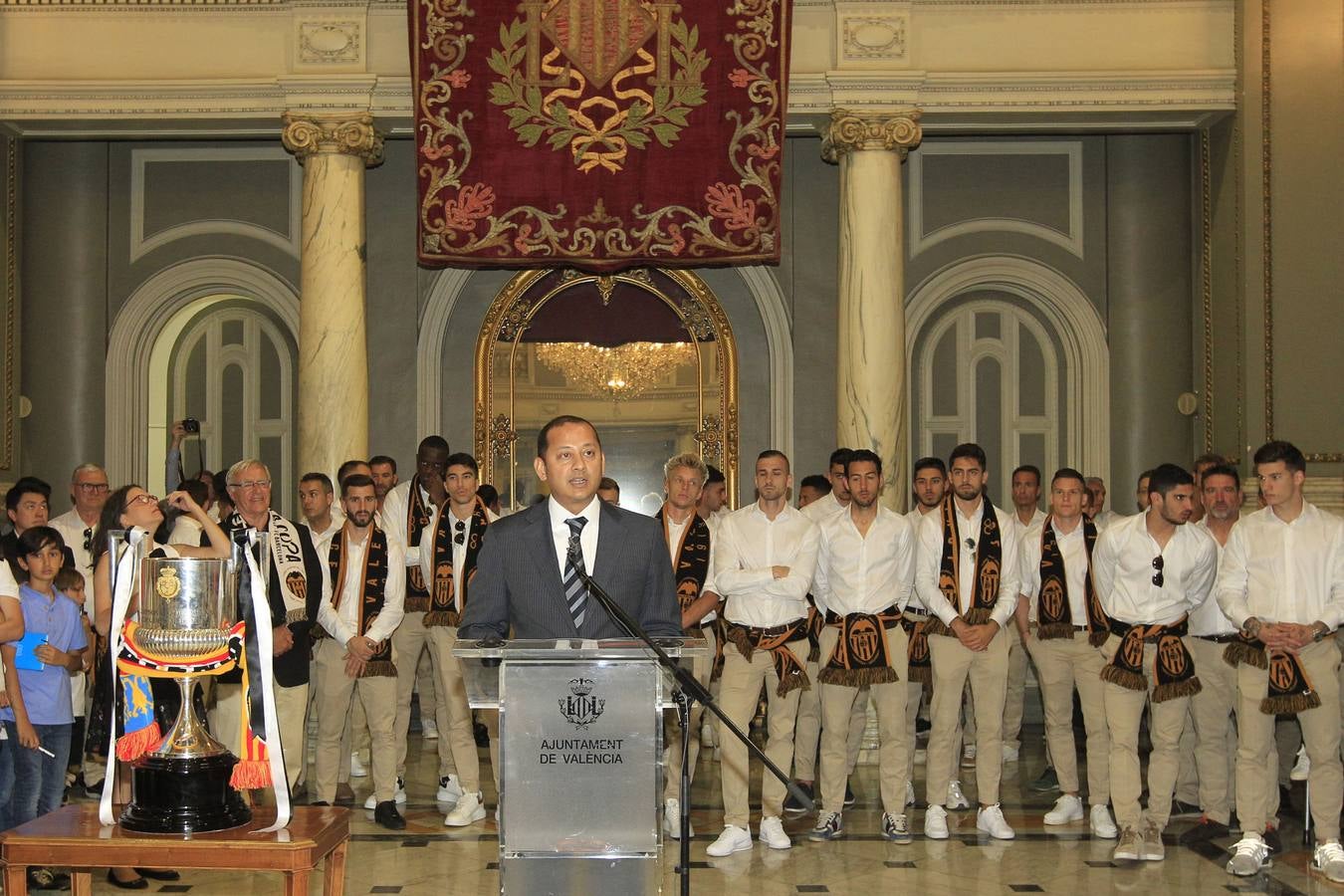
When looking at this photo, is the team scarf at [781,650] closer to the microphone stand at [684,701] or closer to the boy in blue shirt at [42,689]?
the boy in blue shirt at [42,689]

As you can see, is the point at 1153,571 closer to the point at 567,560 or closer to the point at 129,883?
the point at 567,560

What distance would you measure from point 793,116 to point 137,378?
5857 millimetres

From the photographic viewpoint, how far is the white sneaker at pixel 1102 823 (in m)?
7.77

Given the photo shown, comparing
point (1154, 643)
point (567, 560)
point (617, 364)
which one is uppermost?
point (617, 364)

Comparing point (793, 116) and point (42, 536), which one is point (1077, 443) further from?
point (42, 536)

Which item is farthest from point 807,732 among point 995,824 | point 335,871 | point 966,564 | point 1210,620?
point 335,871

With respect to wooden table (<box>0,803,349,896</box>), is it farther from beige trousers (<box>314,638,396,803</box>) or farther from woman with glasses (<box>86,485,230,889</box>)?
beige trousers (<box>314,638,396,803</box>)

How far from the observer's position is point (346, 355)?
1095 centimetres

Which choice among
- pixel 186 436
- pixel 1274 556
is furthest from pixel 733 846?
pixel 186 436

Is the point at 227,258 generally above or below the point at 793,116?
below

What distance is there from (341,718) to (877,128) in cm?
554

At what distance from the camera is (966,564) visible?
8047mm

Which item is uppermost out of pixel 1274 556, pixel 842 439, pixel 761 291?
pixel 761 291

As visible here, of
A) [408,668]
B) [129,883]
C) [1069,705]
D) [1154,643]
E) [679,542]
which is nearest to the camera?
[129,883]
